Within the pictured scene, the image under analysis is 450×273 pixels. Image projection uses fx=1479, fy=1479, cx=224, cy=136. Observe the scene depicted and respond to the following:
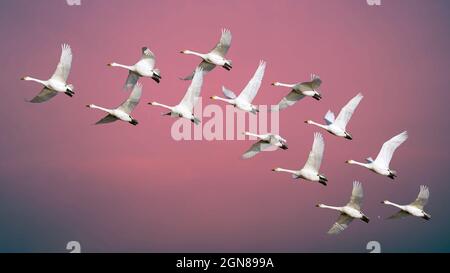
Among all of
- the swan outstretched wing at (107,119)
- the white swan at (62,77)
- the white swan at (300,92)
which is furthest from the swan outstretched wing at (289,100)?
the white swan at (62,77)

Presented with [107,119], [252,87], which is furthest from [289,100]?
[107,119]

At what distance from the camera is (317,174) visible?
242 ft

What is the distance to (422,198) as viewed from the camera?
243ft

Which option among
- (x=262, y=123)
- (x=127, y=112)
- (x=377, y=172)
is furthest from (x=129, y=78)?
(x=377, y=172)

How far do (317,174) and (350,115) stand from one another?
Result: 3.37 meters

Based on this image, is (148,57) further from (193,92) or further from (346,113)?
(346,113)

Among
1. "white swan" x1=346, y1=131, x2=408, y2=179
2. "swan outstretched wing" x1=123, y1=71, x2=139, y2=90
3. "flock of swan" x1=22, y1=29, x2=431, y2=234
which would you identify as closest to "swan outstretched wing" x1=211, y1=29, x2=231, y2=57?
"flock of swan" x1=22, y1=29, x2=431, y2=234

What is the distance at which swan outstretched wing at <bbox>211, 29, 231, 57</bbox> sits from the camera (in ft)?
238

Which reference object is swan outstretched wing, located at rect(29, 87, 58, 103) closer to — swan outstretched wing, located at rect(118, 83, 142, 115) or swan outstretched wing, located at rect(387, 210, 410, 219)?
swan outstretched wing, located at rect(118, 83, 142, 115)

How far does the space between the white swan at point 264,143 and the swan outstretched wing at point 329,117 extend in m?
2.60

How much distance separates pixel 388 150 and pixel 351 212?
3.86m

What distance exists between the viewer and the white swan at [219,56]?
239 feet

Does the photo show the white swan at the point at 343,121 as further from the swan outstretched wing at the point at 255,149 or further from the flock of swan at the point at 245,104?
the swan outstretched wing at the point at 255,149

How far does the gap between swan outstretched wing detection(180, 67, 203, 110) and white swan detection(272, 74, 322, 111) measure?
474 centimetres
